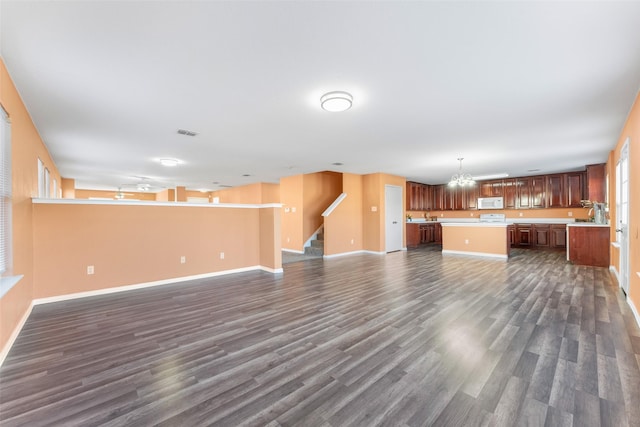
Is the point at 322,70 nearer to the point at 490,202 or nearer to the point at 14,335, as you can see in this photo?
the point at 14,335

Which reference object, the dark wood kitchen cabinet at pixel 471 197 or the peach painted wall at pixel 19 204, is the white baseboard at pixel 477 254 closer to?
the dark wood kitchen cabinet at pixel 471 197

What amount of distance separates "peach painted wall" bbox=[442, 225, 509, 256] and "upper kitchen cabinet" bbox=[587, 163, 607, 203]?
211 cm

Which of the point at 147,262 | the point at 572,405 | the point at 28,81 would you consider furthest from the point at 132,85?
the point at 572,405

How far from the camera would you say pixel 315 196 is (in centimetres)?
860

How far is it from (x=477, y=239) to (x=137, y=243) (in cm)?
774

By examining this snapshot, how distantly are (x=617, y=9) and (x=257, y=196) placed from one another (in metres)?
9.87

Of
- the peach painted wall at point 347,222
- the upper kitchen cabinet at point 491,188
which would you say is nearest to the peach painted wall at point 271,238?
the peach painted wall at point 347,222

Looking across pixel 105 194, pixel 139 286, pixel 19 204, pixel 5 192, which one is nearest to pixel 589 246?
pixel 139 286

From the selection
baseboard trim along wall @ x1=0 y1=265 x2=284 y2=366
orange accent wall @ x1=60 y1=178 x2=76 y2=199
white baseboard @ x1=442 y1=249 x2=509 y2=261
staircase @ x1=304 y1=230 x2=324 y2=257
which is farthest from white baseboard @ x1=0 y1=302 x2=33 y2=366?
white baseboard @ x1=442 y1=249 x2=509 y2=261

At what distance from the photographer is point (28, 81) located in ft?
8.44

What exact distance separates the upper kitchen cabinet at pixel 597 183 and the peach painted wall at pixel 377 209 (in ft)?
15.1

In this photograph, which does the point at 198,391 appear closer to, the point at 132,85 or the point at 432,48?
the point at 132,85

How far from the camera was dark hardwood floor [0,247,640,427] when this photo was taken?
1.58m

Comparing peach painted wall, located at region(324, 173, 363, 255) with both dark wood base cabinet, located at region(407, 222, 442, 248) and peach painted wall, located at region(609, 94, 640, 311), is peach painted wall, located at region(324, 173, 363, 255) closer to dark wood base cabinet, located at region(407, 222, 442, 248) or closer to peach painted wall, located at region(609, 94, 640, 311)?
dark wood base cabinet, located at region(407, 222, 442, 248)
